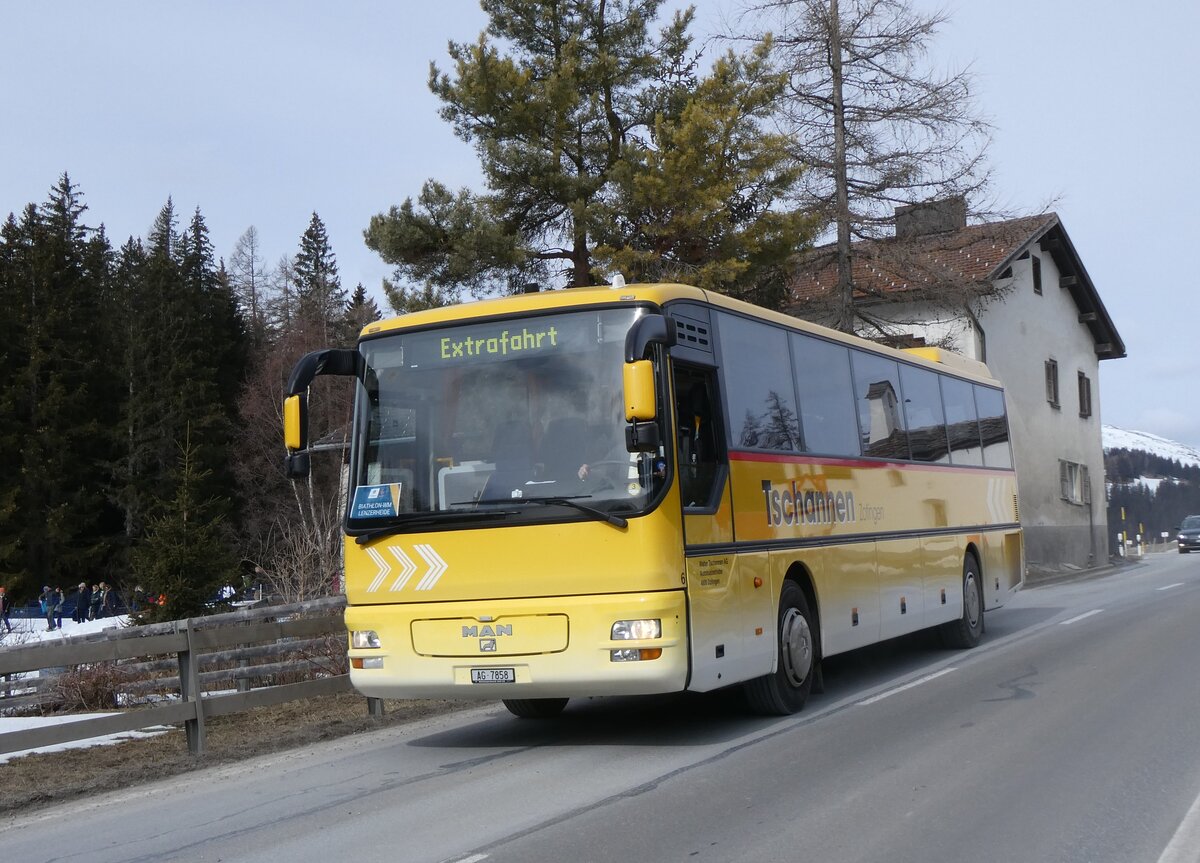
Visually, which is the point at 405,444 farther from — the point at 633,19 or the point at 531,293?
the point at 633,19

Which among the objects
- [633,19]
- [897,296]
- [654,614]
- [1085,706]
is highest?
[633,19]

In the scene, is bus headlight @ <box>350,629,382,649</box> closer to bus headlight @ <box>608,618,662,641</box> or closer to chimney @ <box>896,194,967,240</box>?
bus headlight @ <box>608,618,662,641</box>

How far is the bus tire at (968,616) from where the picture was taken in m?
15.8

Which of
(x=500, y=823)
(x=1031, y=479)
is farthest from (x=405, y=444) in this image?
(x=1031, y=479)

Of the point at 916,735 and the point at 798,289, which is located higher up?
the point at 798,289

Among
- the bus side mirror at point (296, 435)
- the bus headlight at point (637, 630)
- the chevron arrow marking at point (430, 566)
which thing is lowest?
the bus headlight at point (637, 630)

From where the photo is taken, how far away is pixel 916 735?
936 centimetres

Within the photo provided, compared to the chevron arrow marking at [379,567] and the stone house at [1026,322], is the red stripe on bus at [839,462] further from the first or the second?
the stone house at [1026,322]

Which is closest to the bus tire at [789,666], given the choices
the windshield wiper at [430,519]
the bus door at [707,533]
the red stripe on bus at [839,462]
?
the bus door at [707,533]

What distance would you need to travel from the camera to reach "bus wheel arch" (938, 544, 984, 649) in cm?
1580

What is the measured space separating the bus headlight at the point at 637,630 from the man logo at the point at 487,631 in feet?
2.70

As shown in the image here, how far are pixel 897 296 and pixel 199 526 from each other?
1573 centimetres

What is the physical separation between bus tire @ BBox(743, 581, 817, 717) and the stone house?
1555cm

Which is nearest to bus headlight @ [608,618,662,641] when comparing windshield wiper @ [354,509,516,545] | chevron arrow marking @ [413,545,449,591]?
windshield wiper @ [354,509,516,545]
